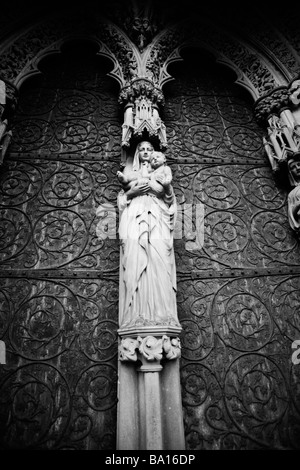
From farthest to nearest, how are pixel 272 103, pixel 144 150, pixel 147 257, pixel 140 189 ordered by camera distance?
pixel 272 103
pixel 144 150
pixel 140 189
pixel 147 257

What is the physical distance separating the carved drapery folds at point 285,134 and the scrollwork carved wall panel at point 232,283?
24 cm

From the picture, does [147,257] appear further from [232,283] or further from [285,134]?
[285,134]

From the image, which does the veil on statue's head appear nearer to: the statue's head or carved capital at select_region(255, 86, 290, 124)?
the statue's head

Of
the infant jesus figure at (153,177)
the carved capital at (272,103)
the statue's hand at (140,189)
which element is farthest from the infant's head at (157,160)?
the carved capital at (272,103)

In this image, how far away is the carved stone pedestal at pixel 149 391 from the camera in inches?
91.1

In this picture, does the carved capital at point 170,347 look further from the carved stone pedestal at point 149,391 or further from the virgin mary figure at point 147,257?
the virgin mary figure at point 147,257

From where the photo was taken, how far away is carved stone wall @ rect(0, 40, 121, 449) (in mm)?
2742

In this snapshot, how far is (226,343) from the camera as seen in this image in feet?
10.2

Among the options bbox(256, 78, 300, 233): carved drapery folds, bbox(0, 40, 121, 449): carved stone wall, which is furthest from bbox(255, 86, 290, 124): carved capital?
bbox(0, 40, 121, 449): carved stone wall

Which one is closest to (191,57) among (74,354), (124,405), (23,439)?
(74,354)

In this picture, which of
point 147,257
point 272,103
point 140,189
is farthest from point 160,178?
point 272,103

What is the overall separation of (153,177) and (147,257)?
85 centimetres

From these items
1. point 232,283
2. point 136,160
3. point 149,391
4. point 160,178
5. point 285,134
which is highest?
point 285,134

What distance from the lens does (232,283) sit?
3406mm
